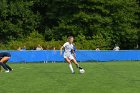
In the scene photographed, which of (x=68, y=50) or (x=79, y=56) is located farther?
(x=79, y=56)

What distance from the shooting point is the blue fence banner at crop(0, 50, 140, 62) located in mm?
37688

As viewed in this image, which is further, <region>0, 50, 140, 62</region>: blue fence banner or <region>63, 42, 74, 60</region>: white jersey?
<region>0, 50, 140, 62</region>: blue fence banner

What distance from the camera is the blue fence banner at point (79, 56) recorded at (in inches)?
1484

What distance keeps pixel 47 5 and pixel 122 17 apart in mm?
10726

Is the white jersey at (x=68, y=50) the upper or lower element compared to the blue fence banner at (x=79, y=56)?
upper

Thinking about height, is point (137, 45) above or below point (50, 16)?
below

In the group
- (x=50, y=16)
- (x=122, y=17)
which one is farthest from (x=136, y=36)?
(x=50, y=16)

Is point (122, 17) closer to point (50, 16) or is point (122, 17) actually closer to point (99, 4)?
point (99, 4)

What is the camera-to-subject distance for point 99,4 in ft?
186

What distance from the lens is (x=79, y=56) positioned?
39.8 m

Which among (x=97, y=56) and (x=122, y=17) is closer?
(x=97, y=56)

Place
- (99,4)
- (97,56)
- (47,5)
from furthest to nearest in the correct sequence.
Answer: (47,5) → (99,4) → (97,56)

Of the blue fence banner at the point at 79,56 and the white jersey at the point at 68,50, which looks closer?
the white jersey at the point at 68,50

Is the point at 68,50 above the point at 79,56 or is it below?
above
